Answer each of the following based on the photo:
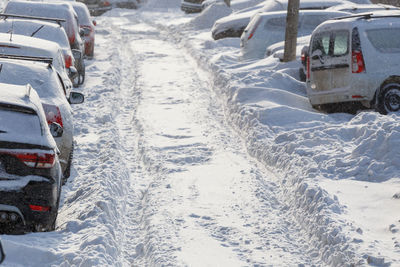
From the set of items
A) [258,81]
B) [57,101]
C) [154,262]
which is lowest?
[258,81]

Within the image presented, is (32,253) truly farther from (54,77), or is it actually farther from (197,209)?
(54,77)

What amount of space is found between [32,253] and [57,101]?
297 cm

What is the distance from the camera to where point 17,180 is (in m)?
6.39

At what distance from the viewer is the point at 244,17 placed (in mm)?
25422

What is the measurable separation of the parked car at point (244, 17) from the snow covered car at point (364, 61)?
966 centimetres

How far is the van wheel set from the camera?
1289 centimetres

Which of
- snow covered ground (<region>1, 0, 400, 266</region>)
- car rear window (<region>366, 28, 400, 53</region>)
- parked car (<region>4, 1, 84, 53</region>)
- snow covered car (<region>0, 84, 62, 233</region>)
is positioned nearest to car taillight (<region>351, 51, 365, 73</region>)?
car rear window (<region>366, 28, 400, 53</region>)

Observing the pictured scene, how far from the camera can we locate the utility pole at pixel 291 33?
17688 millimetres

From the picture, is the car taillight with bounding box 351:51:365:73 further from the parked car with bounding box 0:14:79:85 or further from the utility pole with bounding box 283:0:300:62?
the parked car with bounding box 0:14:79:85

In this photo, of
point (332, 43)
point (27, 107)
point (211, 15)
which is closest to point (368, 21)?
point (332, 43)

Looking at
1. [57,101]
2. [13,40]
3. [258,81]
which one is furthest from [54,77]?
[258,81]

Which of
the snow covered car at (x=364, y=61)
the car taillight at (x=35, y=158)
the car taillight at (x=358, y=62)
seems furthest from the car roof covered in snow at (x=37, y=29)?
the car taillight at (x=35, y=158)

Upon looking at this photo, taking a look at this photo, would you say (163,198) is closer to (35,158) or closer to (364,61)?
(35,158)

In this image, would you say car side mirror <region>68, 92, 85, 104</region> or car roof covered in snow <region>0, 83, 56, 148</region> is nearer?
car roof covered in snow <region>0, 83, 56, 148</region>
